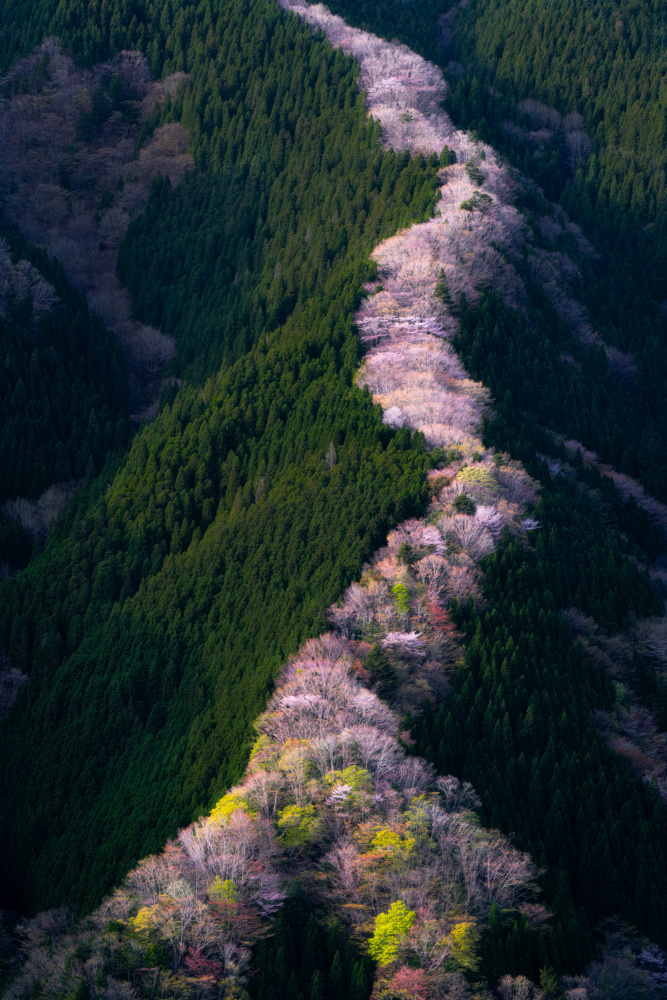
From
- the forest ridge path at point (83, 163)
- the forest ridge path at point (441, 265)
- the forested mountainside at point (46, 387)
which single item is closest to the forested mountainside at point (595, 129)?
the forest ridge path at point (441, 265)

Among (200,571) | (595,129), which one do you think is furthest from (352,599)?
(595,129)

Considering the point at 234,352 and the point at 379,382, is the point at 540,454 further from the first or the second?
the point at 234,352

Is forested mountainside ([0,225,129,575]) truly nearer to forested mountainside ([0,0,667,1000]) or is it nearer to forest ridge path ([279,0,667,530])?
forested mountainside ([0,0,667,1000])

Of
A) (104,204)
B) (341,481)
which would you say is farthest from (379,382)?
(104,204)

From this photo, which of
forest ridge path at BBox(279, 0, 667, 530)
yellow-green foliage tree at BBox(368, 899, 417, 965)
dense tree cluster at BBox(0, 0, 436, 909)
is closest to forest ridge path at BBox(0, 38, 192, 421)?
dense tree cluster at BBox(0, 0, 436, 909)

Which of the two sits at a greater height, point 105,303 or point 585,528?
point 105,303

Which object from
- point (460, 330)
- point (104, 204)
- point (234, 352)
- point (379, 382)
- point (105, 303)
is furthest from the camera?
point (104, 204)
